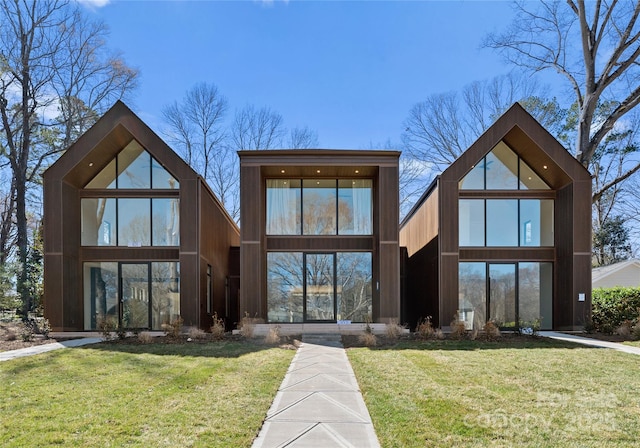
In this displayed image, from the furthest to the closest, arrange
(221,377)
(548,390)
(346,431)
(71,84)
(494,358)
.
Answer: (71,84) → (494,358) → (221,377) → (548,390) → (346,431)

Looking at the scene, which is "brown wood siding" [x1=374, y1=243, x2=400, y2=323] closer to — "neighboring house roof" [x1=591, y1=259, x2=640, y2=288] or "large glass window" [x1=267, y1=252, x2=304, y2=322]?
"large glass window" [x1=267, y1=252, x2=304, y2=322]

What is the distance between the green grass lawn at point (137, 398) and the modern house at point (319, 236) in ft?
15.5

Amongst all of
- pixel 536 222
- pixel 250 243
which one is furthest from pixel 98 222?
pixel 536 222

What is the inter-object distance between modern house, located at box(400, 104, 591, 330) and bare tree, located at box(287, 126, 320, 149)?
15.3 metres

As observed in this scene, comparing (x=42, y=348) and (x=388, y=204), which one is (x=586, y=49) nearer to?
(x=388, y=204)

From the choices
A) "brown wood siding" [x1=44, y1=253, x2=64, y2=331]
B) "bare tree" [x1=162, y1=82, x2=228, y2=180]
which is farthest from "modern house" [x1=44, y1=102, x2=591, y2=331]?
"bare tree" [x1=162, y1=82, x2=228, y2=180]

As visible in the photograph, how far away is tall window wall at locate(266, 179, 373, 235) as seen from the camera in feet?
46.0

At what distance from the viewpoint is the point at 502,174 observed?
13.8 m

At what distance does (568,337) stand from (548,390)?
6880mm

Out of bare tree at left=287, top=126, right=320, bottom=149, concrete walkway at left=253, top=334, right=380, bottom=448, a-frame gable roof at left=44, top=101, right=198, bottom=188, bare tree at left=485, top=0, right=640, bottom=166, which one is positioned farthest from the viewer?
bare tree at left=287, top=126, right=320, bottom=149

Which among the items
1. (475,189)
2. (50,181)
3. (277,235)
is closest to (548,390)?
(475,189)

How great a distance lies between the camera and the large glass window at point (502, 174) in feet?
44.7

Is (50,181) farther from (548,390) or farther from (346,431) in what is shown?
(548,390)

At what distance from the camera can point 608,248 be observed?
93.2 ft
